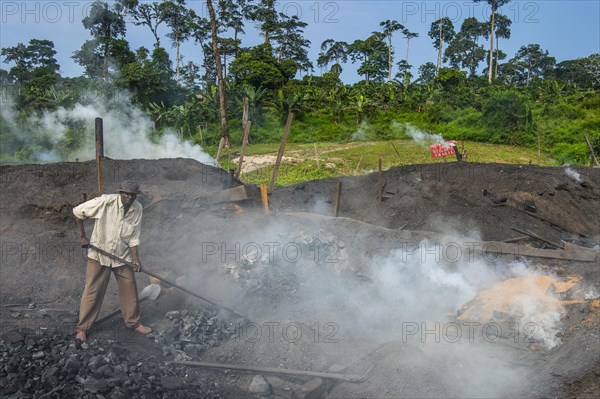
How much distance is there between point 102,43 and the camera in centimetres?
3162

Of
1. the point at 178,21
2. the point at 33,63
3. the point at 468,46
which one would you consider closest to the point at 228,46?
the point at 178,21

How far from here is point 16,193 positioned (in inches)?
365

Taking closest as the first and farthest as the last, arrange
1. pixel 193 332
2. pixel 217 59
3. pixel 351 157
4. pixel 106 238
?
pixel 106 238 < pixel 193 332 < pixel 351 157 < pixel 217 59

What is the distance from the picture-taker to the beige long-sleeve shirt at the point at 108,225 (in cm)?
571

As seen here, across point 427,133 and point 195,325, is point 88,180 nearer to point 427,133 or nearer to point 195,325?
point 195,325

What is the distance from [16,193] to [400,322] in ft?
23.4

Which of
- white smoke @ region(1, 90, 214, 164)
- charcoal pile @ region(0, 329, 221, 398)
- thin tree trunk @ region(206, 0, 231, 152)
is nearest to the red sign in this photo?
white smoke @ region(1, 90, 214, 164)

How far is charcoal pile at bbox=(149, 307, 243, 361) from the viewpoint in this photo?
5.84 metres

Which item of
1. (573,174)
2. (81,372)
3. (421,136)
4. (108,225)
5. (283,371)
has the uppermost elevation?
(421,136)

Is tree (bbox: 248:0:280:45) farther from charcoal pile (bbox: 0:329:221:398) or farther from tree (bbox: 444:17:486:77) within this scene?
charcoal pile (bbox: 0:329:221:398)

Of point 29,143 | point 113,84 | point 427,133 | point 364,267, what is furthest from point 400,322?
point 113,84

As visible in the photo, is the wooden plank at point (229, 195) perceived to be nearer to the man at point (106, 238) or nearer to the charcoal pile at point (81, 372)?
the man at point (106, 238)

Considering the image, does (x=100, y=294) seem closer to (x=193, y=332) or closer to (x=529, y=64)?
(x=193, y=332)

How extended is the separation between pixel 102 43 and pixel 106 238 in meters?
29.5
